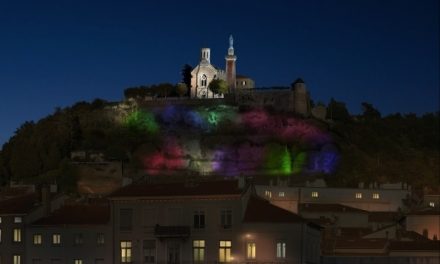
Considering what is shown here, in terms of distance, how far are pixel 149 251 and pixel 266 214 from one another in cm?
707

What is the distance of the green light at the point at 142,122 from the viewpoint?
152000 mm

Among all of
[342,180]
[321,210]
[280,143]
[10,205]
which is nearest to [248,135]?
[280,143]

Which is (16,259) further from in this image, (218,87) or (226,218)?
(218,87)

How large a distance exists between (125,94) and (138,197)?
10920 centimetres

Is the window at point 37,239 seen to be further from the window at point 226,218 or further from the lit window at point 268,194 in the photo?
the lit window at point 268,194

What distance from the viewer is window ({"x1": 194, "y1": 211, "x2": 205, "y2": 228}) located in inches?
2329

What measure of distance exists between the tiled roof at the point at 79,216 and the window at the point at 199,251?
6292 mm

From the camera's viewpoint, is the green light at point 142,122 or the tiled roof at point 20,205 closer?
the tiled roof at point 20,205

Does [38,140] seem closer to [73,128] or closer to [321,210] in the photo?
[73,128]

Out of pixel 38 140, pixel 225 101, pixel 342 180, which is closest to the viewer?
Answer: pixel 342 180

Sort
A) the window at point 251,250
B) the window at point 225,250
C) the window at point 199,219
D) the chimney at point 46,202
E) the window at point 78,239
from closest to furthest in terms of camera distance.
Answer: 1. the window at point 251,250
2. the window at point 225,250
3. the window at point 199,219
4. the window at point 78,239
5. the chimney at point 46,202

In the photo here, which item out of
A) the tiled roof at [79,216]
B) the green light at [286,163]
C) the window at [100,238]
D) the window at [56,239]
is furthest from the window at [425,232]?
the green light at [286,163]

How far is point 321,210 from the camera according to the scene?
3836 inches

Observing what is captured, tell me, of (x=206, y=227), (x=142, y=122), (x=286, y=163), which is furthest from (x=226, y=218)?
(x=142, y=122)
